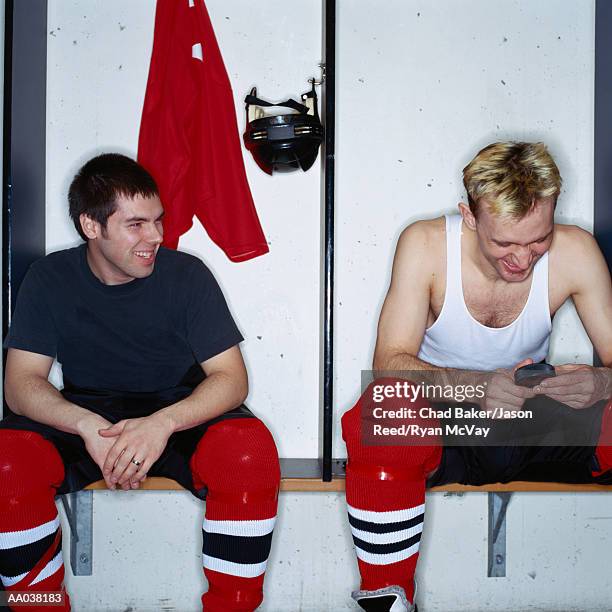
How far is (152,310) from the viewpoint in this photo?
5.73 feet

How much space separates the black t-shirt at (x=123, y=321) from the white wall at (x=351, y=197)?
41 centimetres

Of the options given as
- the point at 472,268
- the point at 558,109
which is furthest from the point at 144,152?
the point at 558,109

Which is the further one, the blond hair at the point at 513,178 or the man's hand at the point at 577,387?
the blond hair at the point at 513,178

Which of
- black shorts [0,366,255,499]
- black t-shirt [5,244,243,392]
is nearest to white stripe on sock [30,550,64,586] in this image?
black shorts [0,366,255,499]

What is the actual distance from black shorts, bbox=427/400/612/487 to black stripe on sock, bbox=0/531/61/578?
2.62 feet

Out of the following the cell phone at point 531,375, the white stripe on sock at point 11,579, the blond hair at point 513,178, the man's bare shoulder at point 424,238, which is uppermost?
the blond hair at point 513,178

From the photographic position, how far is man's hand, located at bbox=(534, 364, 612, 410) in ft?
5.30

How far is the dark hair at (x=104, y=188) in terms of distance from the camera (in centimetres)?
170

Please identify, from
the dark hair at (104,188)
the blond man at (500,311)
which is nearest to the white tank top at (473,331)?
the blond man at (500,311)

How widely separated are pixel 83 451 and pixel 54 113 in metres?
1.06

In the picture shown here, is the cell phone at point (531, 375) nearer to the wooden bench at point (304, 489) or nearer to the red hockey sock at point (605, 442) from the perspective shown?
the red hockey sock at point (605, 442)

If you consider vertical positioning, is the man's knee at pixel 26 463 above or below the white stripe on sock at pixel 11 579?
above

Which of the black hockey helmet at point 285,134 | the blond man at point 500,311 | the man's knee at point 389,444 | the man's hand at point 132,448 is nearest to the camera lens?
the man's knee at point 389,444

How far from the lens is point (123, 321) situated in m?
1.76
